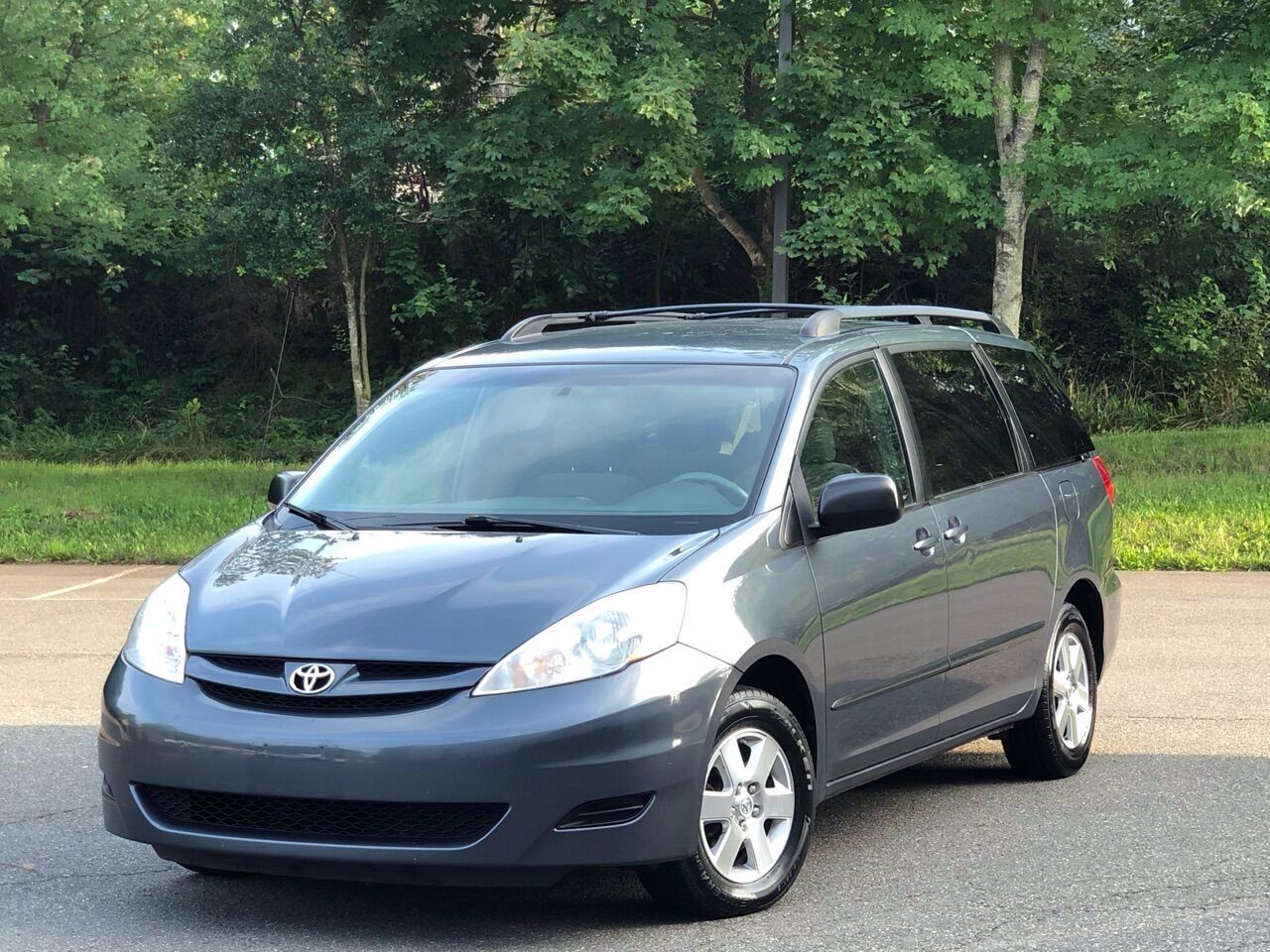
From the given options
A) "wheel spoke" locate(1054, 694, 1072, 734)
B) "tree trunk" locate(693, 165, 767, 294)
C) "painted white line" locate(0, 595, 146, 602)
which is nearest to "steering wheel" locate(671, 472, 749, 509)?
"wheel spoke" locate(1054, 694, 1072, 734)

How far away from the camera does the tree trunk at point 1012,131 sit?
2031 cm

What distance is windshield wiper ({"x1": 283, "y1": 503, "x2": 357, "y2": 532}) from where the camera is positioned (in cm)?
563

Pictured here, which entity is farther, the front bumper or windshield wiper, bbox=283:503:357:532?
windshield wiper, bbox=283:503:357:532

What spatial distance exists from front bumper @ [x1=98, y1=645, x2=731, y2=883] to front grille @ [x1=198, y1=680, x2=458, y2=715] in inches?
1.2

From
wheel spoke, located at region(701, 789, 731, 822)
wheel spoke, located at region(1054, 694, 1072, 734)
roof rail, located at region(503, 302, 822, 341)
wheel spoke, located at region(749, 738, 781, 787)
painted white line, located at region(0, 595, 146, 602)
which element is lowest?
painted white line, located at region(0, 595, 146, 602)

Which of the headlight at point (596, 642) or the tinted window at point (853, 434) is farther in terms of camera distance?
the tinted window at point (853, 434)

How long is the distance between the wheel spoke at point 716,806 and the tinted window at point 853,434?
42.4 inches

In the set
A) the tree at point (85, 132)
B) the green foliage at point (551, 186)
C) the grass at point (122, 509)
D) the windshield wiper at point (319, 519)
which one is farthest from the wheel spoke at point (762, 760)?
the tree at point (85, 132)

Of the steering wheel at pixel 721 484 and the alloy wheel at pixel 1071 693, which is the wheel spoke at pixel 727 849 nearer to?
the steering wheel at pixel 721 484

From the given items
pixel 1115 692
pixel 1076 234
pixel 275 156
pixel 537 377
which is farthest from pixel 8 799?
pixel 1076 234

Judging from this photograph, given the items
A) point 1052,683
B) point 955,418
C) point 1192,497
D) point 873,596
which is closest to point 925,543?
point 873,596

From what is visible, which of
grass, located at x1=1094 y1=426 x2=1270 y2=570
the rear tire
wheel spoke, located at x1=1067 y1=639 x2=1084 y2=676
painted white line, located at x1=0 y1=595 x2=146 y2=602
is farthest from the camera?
grass, located at x1=1094 y1=426 x2=1270 y2=570

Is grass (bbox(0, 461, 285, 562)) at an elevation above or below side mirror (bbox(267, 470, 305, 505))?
below

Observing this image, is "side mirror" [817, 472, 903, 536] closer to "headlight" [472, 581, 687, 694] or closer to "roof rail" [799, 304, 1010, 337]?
"headlight" [472, 581, 687, 694]
